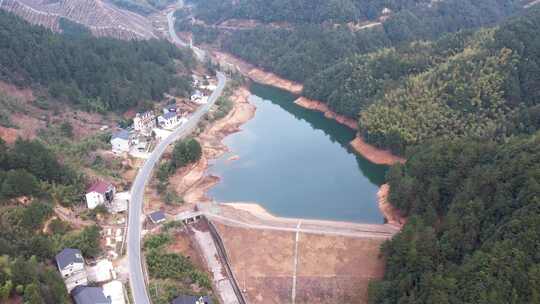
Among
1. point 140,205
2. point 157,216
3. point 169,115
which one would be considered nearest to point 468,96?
point 169,115

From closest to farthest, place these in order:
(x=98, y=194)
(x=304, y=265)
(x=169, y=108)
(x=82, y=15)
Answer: (x=304, y=265) < (x=98, y=194) < (x=169, y=108) < (x=82, y=15)

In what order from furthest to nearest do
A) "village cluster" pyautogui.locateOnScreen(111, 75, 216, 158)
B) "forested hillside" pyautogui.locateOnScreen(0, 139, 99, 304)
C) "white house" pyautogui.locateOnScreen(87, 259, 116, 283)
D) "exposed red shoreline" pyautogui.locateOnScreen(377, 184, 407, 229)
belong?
"village cluster" pyautogui.locateOnScreen(111, 75, 216, 158), "exposed red shoreline" pyautogui.locateOnScreen(377, 184, 407, 229), "white house" pyautogui.locateOnScreen(87, 259, 116, 283), "forested hillside" pyautogui.locateOnScreen(0, 139, 99, 304)

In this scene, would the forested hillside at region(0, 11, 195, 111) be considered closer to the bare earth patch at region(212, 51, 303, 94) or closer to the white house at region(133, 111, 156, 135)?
the white house at region(133, 111, 156, 135)

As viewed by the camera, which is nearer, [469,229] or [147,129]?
[469,229]

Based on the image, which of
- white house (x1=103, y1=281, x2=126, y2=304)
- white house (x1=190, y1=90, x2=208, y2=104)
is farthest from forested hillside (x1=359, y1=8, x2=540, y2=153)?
white house (x1=103, y1=281, x2=126, y2=304)

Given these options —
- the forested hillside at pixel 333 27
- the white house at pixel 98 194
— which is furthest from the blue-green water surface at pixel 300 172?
the forested hillside at pixel 333 27

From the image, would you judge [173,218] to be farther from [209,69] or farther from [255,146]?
[209,69]

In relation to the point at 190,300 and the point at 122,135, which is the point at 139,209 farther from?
the point at 190,300
